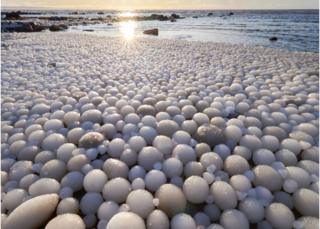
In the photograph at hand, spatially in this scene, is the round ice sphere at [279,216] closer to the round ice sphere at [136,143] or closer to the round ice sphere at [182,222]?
the round ice sphere at [182,222]

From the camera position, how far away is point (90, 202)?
138cm

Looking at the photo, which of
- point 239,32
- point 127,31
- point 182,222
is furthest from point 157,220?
point 127,31

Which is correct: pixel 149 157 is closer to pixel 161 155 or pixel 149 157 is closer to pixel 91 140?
pixel 161 155

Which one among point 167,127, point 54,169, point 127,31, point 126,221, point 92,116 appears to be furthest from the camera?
point 127,31

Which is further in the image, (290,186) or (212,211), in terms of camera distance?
(290,186)

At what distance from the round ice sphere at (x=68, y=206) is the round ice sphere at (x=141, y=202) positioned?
275 mm

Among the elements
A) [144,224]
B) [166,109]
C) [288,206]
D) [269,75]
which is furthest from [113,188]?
[269,75]

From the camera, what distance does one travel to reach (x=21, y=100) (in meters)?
2.78

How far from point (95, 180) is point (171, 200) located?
448 millimetres

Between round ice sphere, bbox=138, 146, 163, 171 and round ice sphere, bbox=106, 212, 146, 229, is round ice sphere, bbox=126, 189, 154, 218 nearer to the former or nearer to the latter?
round ice sphere, bbox=106, 212, 146, 229

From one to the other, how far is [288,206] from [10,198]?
4.78ft

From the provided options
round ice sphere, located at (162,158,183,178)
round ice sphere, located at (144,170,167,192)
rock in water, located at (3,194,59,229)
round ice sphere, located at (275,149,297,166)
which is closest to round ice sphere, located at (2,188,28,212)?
rock in water, located at (3,194,59,229)

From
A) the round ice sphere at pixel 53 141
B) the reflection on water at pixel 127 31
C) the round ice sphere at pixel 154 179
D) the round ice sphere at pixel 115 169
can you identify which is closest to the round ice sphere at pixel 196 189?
the round ice sphere at pixel 154 179

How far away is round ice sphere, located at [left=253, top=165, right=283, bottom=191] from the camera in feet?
4.83
